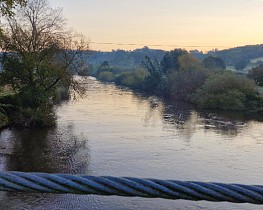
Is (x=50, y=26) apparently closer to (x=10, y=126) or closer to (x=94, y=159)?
(x=10, y=126)

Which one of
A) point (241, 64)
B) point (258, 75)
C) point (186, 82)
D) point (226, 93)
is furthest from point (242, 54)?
point (226, 93)

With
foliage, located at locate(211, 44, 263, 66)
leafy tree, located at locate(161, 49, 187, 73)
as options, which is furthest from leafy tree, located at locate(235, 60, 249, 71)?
leafy tree, located at locate(161, 49, 187, 73)

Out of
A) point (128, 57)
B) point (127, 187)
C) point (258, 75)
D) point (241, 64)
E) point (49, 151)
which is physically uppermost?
point (128, 57)

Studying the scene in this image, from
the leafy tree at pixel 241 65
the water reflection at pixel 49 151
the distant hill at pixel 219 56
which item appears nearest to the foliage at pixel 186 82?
the water reflection at pixel 49 151

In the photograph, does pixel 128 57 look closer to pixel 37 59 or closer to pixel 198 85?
pixel 198 85

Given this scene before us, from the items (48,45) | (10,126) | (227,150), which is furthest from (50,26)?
(227,150)

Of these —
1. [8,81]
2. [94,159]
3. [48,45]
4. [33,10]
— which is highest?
[33,10]

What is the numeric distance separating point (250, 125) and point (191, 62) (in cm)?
3208

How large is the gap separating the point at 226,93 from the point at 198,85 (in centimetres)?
794

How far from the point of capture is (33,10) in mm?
25109

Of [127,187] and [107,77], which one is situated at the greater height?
[127,187]

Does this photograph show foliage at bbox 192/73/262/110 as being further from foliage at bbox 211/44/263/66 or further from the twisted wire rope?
foliage at bbox 211/44/263/66

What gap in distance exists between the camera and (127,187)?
1019 mm

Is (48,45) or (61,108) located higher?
(48,45)
